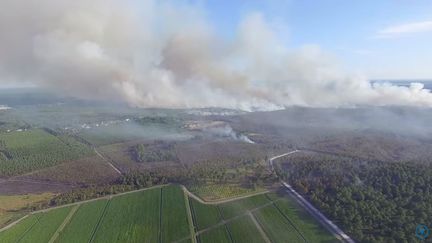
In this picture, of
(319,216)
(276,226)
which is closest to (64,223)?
(276,226)

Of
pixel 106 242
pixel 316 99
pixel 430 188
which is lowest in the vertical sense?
pixel 106 242

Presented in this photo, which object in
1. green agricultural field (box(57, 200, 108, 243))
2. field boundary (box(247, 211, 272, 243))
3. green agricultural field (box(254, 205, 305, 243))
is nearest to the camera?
field boundary (box(247, 211, 272, 243))

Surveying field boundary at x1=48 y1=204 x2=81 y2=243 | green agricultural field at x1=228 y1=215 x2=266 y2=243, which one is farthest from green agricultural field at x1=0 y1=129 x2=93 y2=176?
green agricultural field at x1=228 y1=215 x2=266 y2=243

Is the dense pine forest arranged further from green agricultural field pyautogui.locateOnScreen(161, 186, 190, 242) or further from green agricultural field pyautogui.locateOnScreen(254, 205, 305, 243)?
green agricultural field pyautogui.locateOnScreen(161, 186, 190, 242)

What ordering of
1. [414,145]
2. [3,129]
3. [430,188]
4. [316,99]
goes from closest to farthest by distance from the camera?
[430,188] < [414,145] < [3,129] < [316,99]

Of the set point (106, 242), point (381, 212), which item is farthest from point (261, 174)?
point (106, 242)

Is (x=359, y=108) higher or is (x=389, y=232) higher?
(x=359, y=108)

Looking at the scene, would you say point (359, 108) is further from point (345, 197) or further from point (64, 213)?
point (64, 213)
